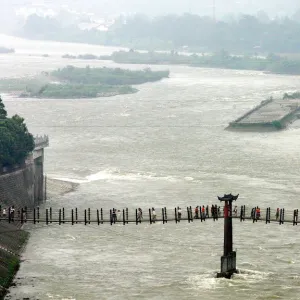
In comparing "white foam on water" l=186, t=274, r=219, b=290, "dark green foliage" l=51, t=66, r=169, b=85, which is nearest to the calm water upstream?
"white foam on water" l=186, t=274, r=219, b=290

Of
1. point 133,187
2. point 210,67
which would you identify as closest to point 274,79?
point 210,67

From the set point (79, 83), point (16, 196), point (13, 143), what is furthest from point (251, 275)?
point (79, 83)

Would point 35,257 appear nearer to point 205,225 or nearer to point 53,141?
point 205,225

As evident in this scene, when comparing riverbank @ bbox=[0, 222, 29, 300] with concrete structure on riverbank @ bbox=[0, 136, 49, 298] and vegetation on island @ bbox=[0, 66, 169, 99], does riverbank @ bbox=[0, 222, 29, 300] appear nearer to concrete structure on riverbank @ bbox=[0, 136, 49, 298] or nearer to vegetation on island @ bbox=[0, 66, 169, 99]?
concrete structure on riverbank @ bbox=[0, 136, 49, 298]

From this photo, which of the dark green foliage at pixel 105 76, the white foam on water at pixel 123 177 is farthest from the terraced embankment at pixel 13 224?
the dark green foliage at pixel 105 76

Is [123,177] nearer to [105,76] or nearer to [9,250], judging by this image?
[9,250]
